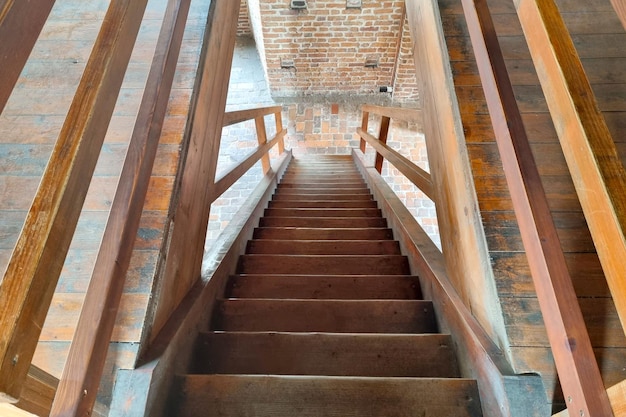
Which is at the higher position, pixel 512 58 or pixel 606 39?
pixel 606 39

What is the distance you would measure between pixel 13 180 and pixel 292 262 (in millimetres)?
1371

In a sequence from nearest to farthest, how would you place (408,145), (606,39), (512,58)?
(512,58) < (606,39) < (408,145)

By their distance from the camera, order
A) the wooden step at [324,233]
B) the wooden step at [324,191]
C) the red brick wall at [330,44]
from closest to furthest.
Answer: the wooden step at [324,233], the wooden step at [324,191], the red brick wall at [330,44]

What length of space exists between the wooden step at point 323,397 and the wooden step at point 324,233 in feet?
5.09

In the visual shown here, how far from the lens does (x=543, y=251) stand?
84 centimetres

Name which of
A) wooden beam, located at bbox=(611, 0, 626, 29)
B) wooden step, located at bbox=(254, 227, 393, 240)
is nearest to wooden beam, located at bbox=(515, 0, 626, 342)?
wooden beam, located at bbox=(611, 0, 626, 29)

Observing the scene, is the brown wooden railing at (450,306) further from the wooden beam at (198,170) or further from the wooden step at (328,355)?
the wooden beam at (198,170)

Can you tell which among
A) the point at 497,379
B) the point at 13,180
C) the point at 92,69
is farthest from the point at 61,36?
the point at 497,379

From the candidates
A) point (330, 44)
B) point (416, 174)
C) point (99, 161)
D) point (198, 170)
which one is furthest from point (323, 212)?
point (330, 44)

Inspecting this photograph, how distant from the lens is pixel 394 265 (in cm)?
218

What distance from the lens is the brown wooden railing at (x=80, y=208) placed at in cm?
60

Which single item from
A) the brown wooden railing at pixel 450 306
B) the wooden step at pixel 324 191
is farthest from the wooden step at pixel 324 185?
the brown wooden railing at pixel 450 306

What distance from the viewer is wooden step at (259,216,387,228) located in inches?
118

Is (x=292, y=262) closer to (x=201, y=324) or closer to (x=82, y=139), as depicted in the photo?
(x=201, y=324)
